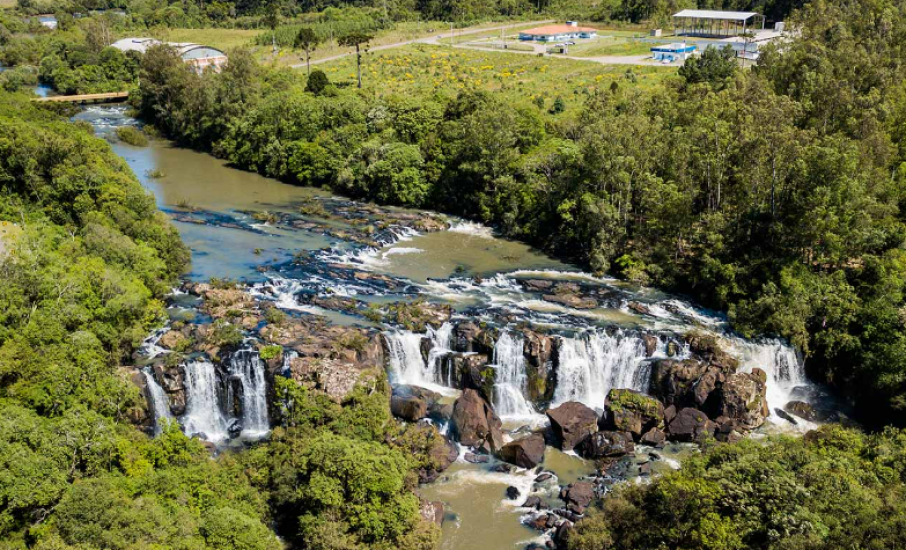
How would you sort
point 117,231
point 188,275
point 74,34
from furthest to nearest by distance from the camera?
point 74,34, point 188,275, point 117,231

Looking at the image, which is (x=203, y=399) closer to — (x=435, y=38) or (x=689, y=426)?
(x=689, y=426)

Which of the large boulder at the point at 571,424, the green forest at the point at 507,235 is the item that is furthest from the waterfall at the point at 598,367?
the green forest at the point at 507,235

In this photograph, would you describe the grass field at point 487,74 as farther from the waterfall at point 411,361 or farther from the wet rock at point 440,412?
the wet rock at point 440,412

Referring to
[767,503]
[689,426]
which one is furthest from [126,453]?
[689,426]

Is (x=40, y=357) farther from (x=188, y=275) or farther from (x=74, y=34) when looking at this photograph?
(x=74, y=34)

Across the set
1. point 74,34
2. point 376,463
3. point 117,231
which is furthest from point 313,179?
point 74,34
